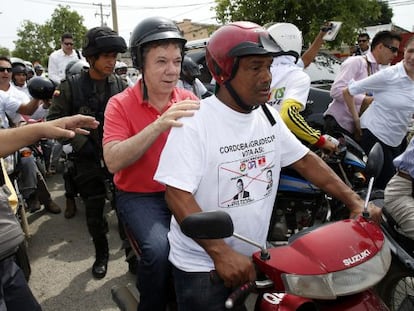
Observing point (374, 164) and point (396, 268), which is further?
point (396, 268)

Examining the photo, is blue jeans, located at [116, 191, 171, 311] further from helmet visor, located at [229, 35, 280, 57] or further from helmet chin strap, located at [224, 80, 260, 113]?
helmet visor, located at [229, 35, 280, 57]

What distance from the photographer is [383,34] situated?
4.35m

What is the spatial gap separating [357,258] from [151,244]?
3.50ft

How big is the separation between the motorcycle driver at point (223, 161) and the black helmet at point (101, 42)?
4.88ft

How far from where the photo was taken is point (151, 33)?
2311 millimetres

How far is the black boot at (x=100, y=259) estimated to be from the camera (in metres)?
3.44

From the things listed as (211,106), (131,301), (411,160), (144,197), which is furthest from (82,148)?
(411,160)

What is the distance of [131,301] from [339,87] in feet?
10.8

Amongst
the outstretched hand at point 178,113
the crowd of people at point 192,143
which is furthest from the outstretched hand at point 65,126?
the outstretched hand at point 178,113

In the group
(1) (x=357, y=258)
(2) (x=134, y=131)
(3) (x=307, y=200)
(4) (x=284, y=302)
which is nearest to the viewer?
(1) (x=357, y=258)

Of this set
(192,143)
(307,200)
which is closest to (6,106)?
(307,200)

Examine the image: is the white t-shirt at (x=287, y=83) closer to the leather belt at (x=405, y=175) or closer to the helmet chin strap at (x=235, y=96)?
the leather belt at (x=405, y=175)

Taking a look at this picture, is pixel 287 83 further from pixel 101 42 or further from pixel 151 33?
pixel 101 42

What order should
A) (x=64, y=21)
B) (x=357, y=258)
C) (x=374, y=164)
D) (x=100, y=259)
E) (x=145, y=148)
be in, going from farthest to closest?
1. (x=64, y=21)
2. (x=100, y=259)
3. (x=145, y=148)
4. (x=374, y=164)
5. (x=357, y=258)
